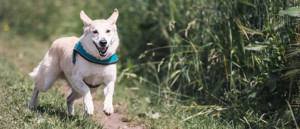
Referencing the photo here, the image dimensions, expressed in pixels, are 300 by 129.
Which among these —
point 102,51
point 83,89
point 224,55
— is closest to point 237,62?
point 224,55

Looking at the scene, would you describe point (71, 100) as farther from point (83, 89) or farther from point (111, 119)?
point (83, 89)

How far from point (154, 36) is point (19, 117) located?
3.75m

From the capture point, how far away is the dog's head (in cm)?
373

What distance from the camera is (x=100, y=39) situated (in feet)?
12.1

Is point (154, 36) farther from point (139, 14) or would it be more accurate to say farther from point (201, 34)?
point (201, 34)

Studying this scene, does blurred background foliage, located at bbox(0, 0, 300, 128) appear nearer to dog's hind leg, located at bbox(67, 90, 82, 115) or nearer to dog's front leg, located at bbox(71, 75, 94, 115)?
dog's hind leg, located at bbox(67, 90, 82, 115)

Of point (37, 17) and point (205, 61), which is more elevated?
point (37, 17)

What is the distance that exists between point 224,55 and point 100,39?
1.75m

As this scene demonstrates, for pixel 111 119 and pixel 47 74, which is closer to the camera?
pixel 47 74

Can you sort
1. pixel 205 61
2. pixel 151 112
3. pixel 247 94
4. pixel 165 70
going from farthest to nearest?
pixel 165 70 → pixel 205 61 → pixel 151 112 → pixel 247 94

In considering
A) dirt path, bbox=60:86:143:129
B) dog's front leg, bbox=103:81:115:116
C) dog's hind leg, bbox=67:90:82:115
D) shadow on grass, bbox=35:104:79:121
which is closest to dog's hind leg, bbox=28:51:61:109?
shadow on grass, bbox=35:104:79:121

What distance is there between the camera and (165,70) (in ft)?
19.9

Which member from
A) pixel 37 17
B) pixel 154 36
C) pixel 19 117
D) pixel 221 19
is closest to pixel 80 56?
pixel 19 117

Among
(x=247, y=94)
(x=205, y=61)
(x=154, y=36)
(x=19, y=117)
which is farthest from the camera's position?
(x=154, y=36)
